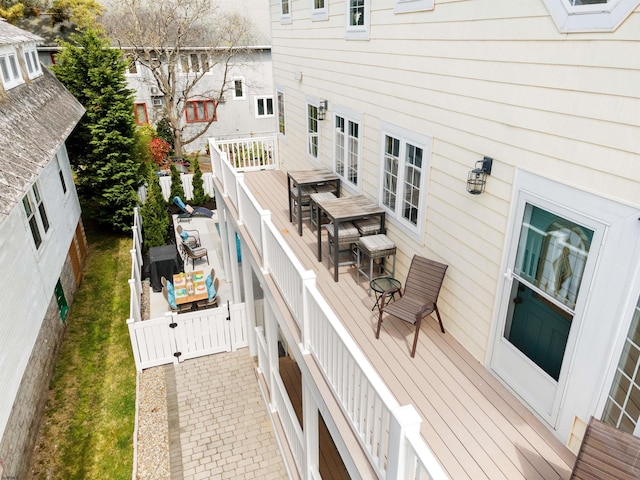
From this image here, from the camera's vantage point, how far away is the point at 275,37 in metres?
11.6

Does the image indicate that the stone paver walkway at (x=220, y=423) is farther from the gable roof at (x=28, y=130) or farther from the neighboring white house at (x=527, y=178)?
the gable roof at (x=28, y=130)

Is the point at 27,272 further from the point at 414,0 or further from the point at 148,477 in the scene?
the point at 414,0

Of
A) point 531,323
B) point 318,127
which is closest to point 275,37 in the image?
point 318,127

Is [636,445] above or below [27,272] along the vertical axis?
above

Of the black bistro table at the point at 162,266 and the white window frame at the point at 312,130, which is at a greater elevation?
the white window frame at the point at 312,130

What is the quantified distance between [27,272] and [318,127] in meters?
6.19

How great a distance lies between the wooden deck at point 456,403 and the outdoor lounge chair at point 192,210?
41.3 ft

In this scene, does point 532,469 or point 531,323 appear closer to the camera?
point 532,469

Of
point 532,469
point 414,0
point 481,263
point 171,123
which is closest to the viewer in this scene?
point 532,469

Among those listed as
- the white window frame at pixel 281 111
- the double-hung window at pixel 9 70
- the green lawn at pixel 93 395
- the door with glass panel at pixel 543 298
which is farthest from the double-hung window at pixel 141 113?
the door with glass panel at pixel 543 298

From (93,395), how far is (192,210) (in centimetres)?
947

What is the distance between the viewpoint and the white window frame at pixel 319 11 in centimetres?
789

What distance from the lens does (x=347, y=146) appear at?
786cm

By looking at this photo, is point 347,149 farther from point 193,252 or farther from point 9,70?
point 9,70
